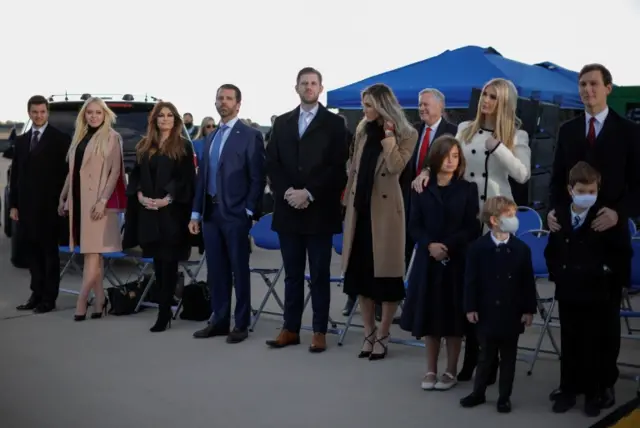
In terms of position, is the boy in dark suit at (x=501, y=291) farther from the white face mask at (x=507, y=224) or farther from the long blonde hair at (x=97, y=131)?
the long blonde hair at (x=97, y=131)

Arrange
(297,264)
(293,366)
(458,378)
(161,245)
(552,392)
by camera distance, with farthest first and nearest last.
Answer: (161,245) < (297,264) < (293,366) < (458,378) < (552,392)

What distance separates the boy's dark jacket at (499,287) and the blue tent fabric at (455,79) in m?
7.32

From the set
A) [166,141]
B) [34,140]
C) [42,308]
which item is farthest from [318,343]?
[34,140]

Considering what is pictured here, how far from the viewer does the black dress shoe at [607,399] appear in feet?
17.5

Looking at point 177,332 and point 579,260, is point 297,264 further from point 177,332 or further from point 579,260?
point 579,260

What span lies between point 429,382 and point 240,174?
236cm

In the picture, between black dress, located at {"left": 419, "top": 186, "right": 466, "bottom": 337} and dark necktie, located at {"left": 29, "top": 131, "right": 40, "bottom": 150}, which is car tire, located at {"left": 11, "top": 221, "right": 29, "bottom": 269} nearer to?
dark necktie, located at {"left": 29, "top": 131, "right": 40, "bottom": 150}

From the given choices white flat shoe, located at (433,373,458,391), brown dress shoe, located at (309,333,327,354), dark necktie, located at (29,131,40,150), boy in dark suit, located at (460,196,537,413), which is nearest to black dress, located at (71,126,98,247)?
dark necktie, located at (29,131,40,150)

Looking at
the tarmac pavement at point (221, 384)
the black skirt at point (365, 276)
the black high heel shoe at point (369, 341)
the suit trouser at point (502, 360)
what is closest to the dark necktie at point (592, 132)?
the suit trouser at point (502, 360)

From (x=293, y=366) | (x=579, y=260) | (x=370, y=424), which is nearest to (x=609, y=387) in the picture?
(x=579, y=260)

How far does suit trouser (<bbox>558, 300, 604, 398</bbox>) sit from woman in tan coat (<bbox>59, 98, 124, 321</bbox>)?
422 centimetres

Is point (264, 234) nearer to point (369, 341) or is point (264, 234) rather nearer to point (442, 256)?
point (369, 341)

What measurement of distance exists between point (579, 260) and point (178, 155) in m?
3.60

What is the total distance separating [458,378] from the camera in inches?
241
